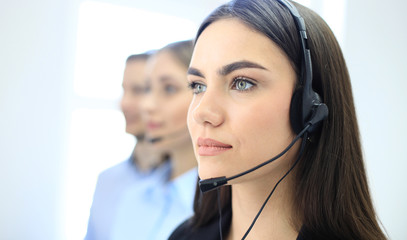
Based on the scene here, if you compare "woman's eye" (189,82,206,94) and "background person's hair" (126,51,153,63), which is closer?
"woman's eye" (189,82,206,94)

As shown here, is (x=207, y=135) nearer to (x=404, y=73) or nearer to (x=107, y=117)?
(x=107, y=117)

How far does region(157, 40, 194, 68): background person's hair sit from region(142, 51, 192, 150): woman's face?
0.02 metres

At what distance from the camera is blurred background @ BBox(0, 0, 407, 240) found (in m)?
1.32

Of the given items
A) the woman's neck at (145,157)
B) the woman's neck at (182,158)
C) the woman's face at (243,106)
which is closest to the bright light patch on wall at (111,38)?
the woman's neck at (145,157)

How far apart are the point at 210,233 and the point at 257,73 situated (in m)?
0.53

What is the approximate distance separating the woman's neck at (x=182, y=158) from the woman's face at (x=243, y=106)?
668 millimetres

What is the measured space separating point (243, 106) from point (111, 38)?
892 millimetres

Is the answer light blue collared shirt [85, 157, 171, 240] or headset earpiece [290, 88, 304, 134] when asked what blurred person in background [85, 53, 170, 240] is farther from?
headset earpiece [290, 88, 304, 134]

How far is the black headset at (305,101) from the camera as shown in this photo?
79cm

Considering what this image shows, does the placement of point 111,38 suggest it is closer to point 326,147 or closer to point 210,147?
point 210,147

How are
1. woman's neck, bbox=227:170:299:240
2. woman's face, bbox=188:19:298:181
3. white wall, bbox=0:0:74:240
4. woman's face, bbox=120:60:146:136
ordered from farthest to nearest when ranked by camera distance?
1. woman's face, bbox=120:60:146:136
2. white wall, bbox=0:0:74:240
3. woman's neck, bbox=227:170:299:240
4. woman's face, bbox=188:19:298:181

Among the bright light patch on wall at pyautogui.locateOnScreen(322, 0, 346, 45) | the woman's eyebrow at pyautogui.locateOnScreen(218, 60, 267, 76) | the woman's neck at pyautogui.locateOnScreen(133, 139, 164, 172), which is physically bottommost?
the woman's neck at pyautogui.locateOnScreen(133, 139, 164, 172)

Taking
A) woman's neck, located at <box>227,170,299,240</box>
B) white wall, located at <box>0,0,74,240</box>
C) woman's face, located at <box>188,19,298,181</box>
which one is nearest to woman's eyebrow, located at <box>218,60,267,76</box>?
woman's face, located at <box>188,19,298,181</box>

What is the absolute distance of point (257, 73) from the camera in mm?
783
